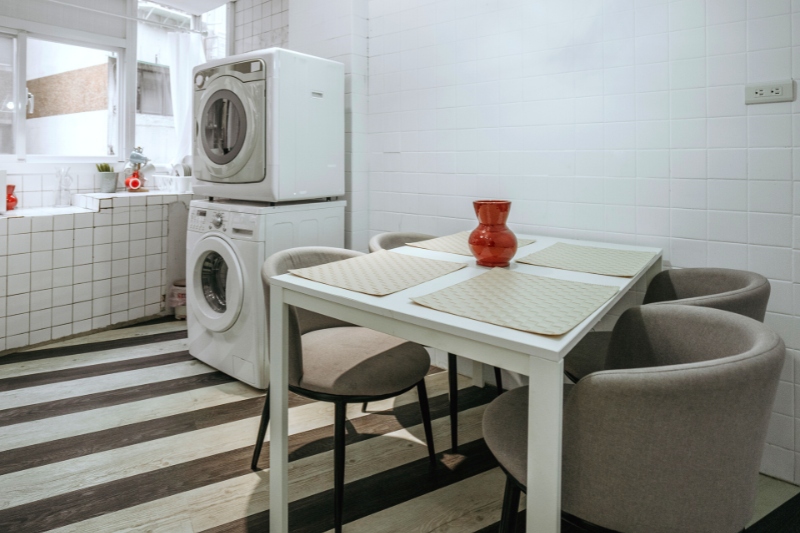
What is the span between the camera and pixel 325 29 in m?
3.43

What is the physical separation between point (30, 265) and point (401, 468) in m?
2.68

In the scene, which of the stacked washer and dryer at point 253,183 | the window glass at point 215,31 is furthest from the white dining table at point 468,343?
the window glass at point 215,31

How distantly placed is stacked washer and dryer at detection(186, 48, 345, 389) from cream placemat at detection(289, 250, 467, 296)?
98 cm

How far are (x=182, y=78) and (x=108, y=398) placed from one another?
2.85m

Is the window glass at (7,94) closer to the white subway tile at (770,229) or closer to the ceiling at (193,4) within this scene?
the ceiling at (193,4)

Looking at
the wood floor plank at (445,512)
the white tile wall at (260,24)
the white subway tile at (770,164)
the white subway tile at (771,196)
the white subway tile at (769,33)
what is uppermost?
the white tile wall at (260,24)

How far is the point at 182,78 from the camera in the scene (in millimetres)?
4426

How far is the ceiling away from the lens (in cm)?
406

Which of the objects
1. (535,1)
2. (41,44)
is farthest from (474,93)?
(41,44)

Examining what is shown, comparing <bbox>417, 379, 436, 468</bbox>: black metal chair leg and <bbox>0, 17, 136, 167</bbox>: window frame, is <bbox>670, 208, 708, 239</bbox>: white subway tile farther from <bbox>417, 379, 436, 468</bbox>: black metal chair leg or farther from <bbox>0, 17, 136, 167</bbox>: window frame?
<bbox>0, 17, 136, 167</bbox>: window frame

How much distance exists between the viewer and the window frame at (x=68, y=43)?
3660 mm

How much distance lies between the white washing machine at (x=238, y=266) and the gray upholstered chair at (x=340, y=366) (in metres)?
0.72

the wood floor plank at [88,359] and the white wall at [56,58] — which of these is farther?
the white wall at [56,58]

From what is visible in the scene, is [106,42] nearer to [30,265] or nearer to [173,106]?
[173,106]
